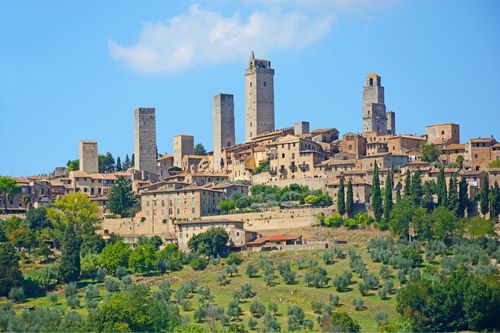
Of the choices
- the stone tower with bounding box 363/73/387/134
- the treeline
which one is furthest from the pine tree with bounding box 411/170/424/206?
the stone tower with bounding box 363/73/387/134

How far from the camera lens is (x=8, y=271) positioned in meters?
73.6

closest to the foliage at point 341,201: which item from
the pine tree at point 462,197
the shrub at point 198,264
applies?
the pine tree at point 462,197

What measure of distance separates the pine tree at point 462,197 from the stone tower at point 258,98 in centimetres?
2751

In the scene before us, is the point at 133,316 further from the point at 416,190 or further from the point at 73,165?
the point at 73,165

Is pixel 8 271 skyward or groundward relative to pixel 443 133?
groundward

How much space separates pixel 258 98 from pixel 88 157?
13.1 metres

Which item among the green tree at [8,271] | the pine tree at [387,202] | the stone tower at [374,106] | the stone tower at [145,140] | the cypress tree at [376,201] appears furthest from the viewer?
the stone tower at [374,106]

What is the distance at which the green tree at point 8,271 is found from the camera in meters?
73.2

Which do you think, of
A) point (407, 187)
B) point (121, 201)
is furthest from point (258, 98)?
point (407, 187)

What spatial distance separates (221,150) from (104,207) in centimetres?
1377

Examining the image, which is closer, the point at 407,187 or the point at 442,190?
the point at 442,190

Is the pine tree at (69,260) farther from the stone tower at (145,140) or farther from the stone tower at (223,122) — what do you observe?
the stone tower at (223,122)

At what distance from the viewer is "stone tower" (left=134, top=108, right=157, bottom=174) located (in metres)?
101

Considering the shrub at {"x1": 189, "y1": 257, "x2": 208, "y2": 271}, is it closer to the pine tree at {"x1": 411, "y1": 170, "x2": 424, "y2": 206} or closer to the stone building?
the pine tree at {"x1": 411, "y1": 170, "x2": 424, "y2": 206}
